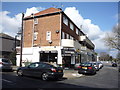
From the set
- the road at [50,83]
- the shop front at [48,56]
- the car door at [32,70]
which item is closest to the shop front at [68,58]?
the shop front at [48,56]

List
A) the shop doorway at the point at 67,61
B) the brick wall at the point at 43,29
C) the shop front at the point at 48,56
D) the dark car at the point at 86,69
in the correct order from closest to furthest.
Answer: the dark car at the point at 86,69 → the shop front at the point at 48,56 → the brick wall at the point at 43,29 → the shop doorway at the point at 67,61

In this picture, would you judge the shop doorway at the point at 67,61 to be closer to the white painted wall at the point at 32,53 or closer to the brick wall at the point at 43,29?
the white painted wall at the point at 32,53

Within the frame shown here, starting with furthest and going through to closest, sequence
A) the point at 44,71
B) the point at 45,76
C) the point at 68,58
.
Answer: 1. the point at 68,58
2. the point at 44,71
3. the point at 45,76

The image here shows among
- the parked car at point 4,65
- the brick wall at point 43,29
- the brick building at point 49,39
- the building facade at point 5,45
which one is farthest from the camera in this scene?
the building facade at point 5,45

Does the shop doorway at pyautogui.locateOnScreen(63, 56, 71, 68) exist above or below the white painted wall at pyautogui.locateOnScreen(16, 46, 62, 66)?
below

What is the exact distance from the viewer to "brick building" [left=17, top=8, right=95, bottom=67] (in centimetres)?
2266

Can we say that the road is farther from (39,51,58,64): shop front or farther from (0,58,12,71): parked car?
(39,51,58,64): shop front

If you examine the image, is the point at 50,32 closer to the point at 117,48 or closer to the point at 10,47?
the point at 10,47

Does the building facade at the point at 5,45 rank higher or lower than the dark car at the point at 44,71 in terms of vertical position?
higher

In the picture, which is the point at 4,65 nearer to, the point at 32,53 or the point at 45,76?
the point at 45,76

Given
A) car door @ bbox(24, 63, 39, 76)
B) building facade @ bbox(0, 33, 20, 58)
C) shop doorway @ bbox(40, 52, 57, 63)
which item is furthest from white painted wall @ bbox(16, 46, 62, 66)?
car door @ bbox(24, 63, 39, 76)

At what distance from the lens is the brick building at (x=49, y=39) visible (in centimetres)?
2266

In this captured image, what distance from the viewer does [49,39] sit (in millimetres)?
23562

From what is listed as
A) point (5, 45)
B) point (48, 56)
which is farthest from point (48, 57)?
point (5, 45)
